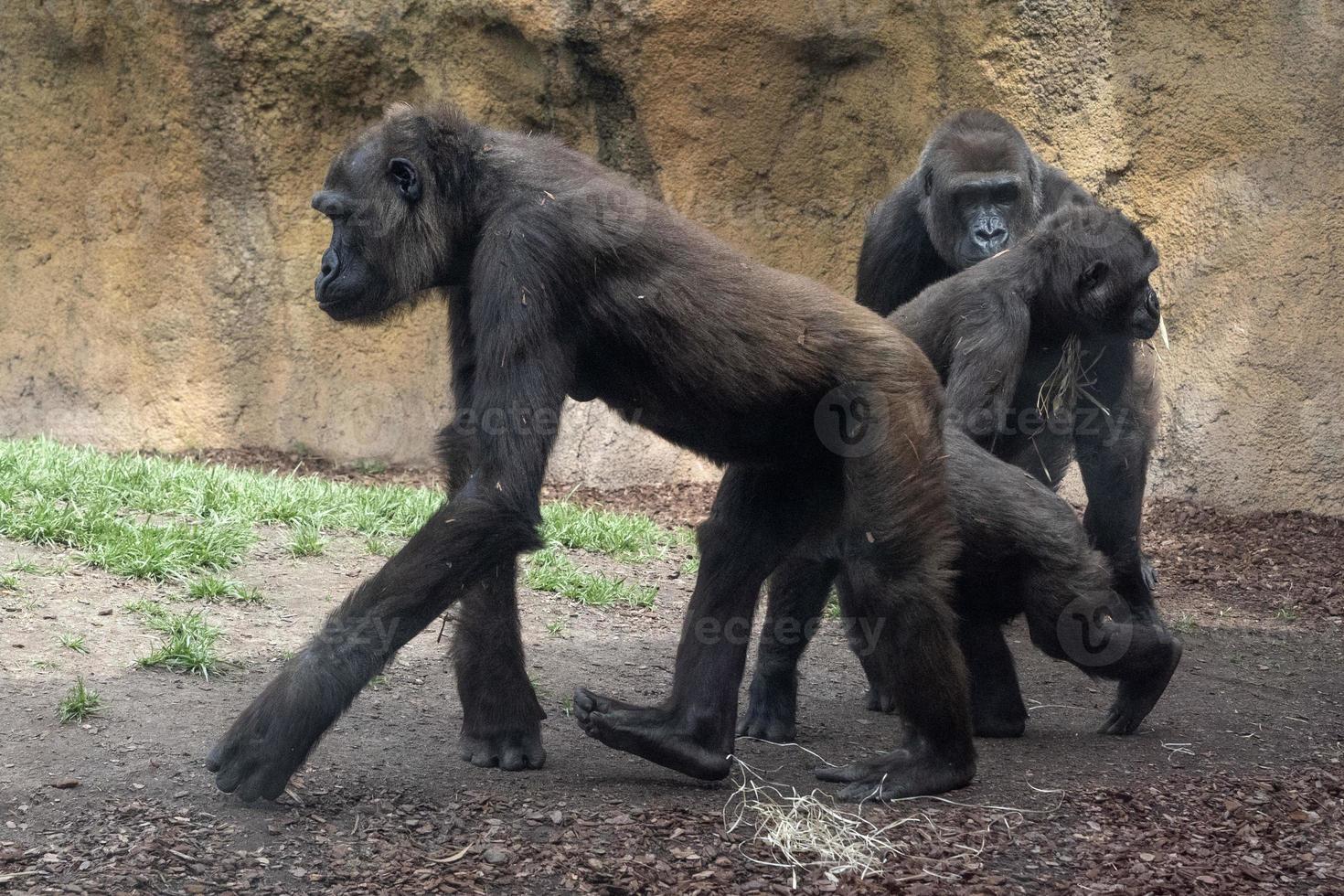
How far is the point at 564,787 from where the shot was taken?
12.7 feet

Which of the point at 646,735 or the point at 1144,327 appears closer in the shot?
the point at 646,735

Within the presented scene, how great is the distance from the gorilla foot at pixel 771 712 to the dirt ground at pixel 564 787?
112mm

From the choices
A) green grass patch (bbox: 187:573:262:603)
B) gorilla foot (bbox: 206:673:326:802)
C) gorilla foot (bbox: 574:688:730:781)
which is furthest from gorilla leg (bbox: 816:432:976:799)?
green grass patch (bbox: 187:573:262:603)

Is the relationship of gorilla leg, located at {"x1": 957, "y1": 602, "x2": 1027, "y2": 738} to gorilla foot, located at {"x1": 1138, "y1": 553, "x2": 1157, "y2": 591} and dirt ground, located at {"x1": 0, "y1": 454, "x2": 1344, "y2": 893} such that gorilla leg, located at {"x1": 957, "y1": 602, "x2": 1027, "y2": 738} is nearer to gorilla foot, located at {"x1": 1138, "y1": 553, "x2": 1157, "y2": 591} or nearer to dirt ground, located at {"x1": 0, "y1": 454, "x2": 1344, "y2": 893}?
dirt ground, located at {"x1": 0, "y1": 454, "x2": 1344, "y2": 893}

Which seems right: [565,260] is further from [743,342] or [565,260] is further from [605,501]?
[605,501]

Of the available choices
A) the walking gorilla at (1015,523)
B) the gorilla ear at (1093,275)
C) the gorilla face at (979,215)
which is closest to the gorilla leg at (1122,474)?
the walking gorilla at (1015,523)

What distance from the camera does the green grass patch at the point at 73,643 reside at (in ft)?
14.8

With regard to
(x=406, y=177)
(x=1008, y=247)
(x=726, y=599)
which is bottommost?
(x=726, y=599)

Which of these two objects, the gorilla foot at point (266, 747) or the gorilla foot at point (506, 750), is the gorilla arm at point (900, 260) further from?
the gorilla foot at point (266, 747)

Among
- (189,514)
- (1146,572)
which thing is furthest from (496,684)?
(1146,572)

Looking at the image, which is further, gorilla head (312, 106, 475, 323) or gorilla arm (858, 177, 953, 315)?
gorilla arm (858, 177, 953, 315)

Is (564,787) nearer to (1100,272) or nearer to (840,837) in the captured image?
(840,837)

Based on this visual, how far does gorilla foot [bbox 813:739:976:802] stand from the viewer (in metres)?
3.87

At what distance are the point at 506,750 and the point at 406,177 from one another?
1.70 metres
